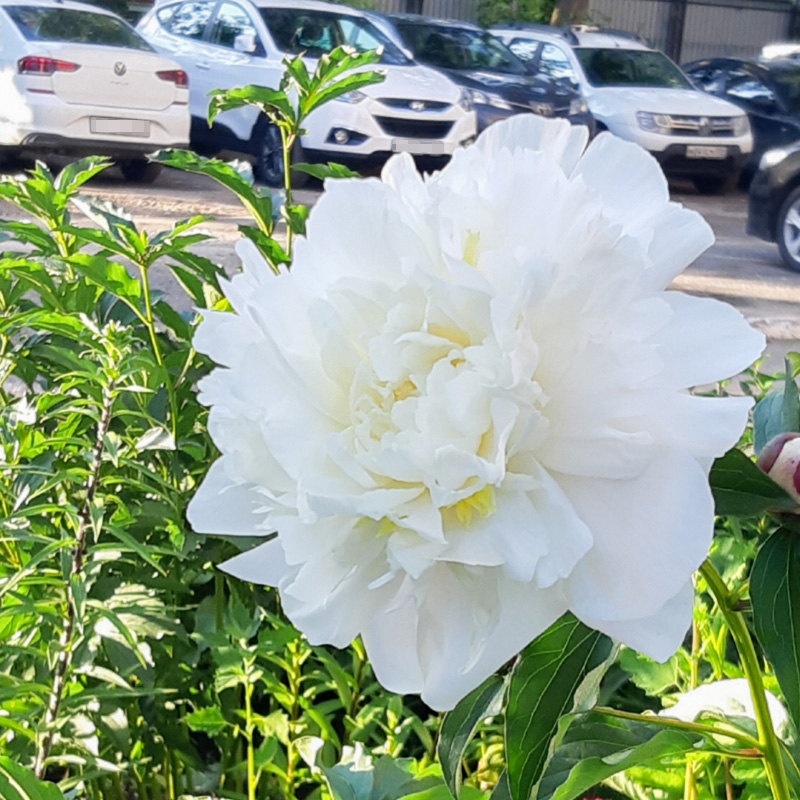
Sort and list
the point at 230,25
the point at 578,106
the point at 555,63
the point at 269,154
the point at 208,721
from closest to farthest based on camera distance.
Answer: the point at 208,721 → the point at 269,154 → the point at 230,25 → the point at 578,106 → the point at 555,63

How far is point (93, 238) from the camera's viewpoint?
95 centimetres

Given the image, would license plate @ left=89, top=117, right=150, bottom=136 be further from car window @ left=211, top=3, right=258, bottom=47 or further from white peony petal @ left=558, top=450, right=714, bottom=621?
white peony petal @ left=558, top=450, right=714, bottom=621

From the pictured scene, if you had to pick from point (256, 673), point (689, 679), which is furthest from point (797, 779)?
point (256, 673)

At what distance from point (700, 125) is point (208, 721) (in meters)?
8.24

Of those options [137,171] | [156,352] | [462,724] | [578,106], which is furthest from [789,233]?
[462,724]

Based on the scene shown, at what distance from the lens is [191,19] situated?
27.2 feet

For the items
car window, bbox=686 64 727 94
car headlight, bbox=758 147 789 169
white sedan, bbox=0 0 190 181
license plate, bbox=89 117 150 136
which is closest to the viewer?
car headlight, bbox=758 147 789 169

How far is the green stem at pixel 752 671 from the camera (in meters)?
0.43

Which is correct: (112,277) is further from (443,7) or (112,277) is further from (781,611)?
(443,7)

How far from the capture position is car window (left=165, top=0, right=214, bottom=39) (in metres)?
8.12

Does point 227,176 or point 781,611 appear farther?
point 227,176

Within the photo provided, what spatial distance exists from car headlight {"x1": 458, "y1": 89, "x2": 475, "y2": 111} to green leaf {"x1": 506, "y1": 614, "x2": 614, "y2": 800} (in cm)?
759

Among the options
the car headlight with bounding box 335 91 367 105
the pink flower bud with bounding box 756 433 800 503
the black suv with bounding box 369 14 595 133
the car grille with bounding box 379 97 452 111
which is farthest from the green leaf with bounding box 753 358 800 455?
the black suv with bounding box 369 14 595 133

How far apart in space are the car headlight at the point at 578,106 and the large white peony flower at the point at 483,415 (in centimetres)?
802
